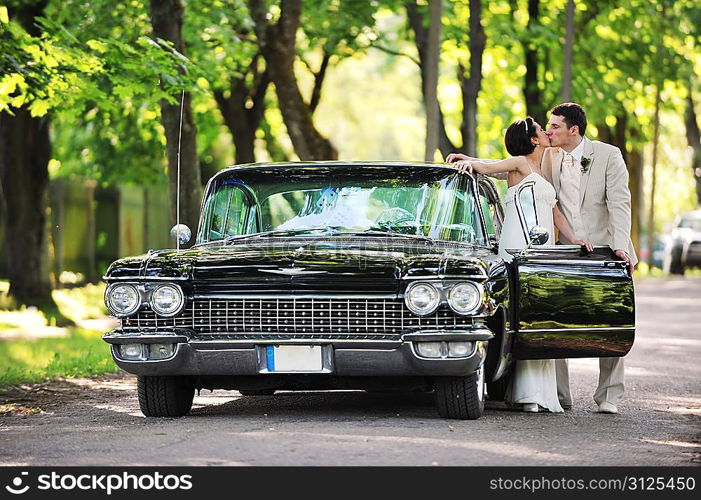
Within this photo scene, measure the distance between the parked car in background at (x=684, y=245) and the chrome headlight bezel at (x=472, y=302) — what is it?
35.1m

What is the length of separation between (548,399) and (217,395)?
8.88ft

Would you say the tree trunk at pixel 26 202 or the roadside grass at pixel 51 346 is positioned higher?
the tree trunk at pixel 26 202

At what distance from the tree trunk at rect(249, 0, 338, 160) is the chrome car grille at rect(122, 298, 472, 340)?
40.1ft

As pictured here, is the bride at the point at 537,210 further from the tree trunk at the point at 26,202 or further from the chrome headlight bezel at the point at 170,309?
the tree trunk at the point at 26,202

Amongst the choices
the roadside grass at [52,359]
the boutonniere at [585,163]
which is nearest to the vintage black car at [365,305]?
the boutonniere at [585,163]

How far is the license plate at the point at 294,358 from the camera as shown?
29.1ft

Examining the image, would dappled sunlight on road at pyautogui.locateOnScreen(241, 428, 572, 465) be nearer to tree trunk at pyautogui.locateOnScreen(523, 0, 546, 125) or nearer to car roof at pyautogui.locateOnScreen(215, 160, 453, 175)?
car roof at pyautogui.locateOnScreen(215, 160, 453, 175)

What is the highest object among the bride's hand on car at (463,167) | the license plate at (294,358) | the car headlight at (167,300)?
the bride's hand on car at (463,167)

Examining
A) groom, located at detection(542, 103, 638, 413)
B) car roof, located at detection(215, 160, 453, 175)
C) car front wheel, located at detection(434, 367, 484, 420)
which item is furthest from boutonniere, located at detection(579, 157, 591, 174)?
car front wheel, located at detection(434, 367, 484, 420)

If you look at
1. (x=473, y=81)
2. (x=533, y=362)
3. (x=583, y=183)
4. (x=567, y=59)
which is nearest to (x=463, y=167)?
(x=583, y=183)

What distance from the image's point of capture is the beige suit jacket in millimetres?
10727

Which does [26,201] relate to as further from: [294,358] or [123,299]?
[294,358]

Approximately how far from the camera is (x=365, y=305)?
888 cm
